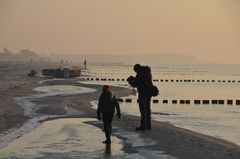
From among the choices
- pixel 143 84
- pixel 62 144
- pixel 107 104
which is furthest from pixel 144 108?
pixel 62 144

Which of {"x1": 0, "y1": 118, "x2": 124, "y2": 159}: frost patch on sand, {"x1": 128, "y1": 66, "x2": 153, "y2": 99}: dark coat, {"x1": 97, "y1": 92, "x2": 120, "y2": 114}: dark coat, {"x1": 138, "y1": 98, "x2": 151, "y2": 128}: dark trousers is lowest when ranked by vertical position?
{"x1": 0, "y1": 118, "x2": 124, "y2": 159}: frost patch on sand

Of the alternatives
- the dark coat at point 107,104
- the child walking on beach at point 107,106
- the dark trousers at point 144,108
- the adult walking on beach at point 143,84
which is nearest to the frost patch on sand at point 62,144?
the child walking on beach at point 107,106

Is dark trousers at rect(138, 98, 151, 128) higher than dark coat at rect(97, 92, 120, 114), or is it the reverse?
dark coat at rect(97, 92, 120, 114)

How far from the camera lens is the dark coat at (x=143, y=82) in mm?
18062

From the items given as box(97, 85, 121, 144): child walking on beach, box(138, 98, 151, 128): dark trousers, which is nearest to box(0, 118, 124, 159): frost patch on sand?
box(97, 85, 121, 144): child walking on beach

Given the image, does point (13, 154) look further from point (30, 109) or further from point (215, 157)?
point (30, 109)

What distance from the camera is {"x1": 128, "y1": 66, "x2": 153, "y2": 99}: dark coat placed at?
18.1 meters

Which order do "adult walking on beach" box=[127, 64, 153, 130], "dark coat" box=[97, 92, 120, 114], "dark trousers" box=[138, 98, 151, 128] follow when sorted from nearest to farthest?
1. "dark coat" box=[97, 92, 120, 114]
2. "adult walking on beach" box=[127, 64, 153, 130]
3. "dark trousers" box=[138, 98, 151, 128]

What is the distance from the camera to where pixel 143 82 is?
18.2m

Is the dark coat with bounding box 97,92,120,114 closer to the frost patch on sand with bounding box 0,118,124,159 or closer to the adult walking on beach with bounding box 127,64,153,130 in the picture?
the frost patch on sand with bounding box 0,118,124,159

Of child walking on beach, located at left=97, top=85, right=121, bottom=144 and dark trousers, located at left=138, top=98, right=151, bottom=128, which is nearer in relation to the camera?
child walking on beach, located at left=97, top=85, right=121, bottom=144

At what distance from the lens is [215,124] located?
27.1 m

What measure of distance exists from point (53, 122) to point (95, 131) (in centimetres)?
404

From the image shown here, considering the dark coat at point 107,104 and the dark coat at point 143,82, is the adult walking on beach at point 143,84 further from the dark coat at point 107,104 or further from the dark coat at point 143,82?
the dark coat at point 107,104
